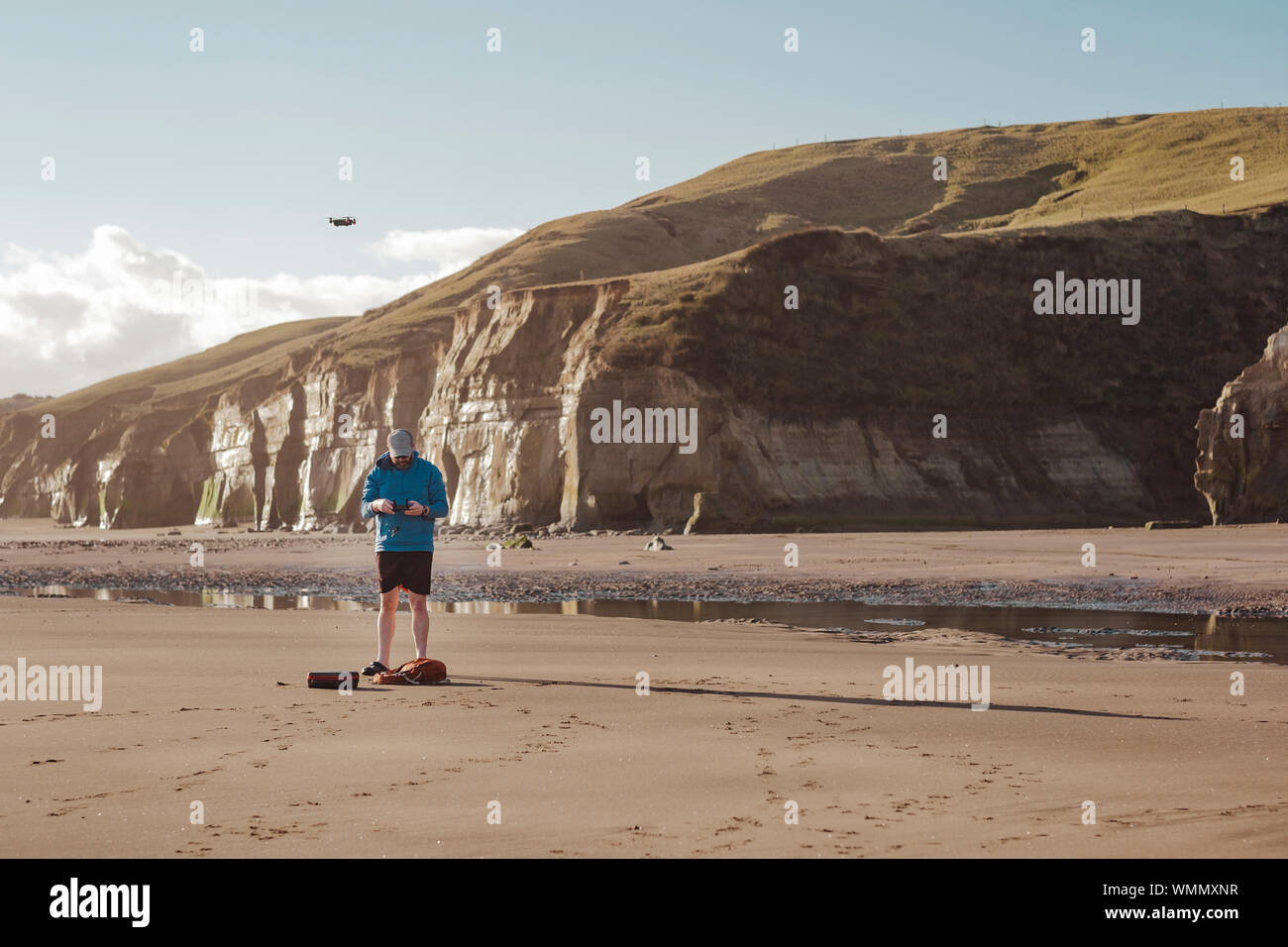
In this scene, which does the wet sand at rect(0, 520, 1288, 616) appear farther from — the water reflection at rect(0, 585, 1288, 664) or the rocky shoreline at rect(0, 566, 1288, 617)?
the water reflection at rect(0, 585, 1288, 664)

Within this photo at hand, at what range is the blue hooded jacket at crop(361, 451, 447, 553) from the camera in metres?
10.6

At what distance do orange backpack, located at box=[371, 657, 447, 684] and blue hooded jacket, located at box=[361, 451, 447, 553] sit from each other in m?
1.00

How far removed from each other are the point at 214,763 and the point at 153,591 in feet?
70.9

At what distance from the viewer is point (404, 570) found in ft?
34.9

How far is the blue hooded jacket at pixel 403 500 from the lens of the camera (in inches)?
418

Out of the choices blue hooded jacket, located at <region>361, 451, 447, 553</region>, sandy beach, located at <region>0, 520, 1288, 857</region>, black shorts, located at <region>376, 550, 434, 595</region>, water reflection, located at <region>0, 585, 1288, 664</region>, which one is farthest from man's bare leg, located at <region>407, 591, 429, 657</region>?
water reflection, located at <region>0, 585, 1288, 664</region>

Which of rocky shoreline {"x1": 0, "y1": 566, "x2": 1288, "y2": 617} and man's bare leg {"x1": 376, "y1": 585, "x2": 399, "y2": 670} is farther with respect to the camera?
rocky shoreline {"x1": 0, "y1": 566, "x2": 1288, "y2": 617}

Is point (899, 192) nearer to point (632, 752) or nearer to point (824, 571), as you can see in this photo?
point (824, 571)

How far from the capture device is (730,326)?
59312 mm

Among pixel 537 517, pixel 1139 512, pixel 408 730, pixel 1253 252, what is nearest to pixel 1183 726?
pixel 408 730

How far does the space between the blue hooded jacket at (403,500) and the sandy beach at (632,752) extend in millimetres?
1282

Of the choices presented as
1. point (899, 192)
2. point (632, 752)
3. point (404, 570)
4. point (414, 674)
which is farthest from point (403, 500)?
point (899, 192)

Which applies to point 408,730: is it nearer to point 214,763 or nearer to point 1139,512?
point 214,763

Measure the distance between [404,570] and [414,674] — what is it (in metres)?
0.91
